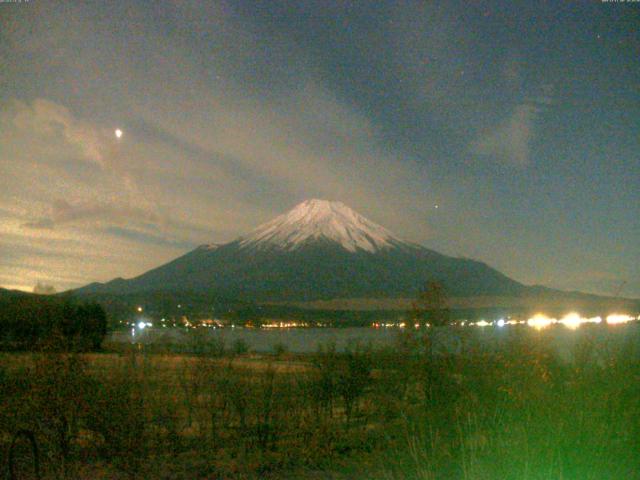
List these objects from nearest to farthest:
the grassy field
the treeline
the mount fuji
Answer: the grassy field < the treeline < the mount fuji

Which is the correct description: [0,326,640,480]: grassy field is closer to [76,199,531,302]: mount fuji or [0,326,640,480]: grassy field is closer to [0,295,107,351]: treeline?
[0,295,107,351]: treeline

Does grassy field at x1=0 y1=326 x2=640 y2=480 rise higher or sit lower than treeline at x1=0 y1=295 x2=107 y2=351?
lower

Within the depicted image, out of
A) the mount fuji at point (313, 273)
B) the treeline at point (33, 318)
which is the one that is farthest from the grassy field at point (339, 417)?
the mount fuji at point (313, 273)

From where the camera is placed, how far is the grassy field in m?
5.53

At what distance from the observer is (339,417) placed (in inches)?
485

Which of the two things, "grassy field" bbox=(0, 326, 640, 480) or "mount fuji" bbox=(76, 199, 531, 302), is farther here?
"mount fuji" bbox=(76, 199, 531, 302)

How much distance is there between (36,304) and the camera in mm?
26422

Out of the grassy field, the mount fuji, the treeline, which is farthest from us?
the mount fuji

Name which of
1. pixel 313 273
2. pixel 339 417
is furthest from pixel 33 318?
pixel 313 273

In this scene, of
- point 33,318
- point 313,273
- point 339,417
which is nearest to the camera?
point 339,417

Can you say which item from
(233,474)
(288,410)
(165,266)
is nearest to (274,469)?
(233,474)

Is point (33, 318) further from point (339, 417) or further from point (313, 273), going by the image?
point (313, 273)

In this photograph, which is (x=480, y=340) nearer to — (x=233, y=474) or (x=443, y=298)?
(x=443, y=298)

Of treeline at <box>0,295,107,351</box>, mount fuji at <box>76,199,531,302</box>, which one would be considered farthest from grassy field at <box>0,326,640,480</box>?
mount fuji at <box>76,199,531,302</box>
